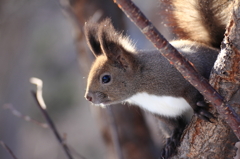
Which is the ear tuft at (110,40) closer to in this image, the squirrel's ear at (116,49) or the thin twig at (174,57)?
the squirrel's ear at (116,49)

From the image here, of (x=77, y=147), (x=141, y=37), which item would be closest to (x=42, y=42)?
(x=77, y=147)

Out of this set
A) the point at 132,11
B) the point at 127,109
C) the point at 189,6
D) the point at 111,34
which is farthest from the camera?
the point at 127,109

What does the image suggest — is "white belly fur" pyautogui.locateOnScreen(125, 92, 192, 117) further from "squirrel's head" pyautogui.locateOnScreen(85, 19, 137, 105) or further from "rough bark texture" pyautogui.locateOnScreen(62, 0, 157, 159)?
"rough bark texture" pyautogui.locateOnScreen(62, 0, 157, 159)

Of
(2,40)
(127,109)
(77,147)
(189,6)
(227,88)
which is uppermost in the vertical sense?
(2,40)

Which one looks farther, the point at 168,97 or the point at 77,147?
the point at 77,147

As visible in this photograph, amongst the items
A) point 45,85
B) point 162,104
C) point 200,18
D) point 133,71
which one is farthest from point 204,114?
point 45,85

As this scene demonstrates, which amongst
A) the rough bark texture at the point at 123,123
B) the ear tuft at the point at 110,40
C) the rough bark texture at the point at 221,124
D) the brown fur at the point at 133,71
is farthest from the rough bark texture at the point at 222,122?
the rough bark texture at the point at 123,123

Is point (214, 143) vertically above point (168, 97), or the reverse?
point (168, 97)

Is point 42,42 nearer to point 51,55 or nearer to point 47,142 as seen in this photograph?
point 51,55
